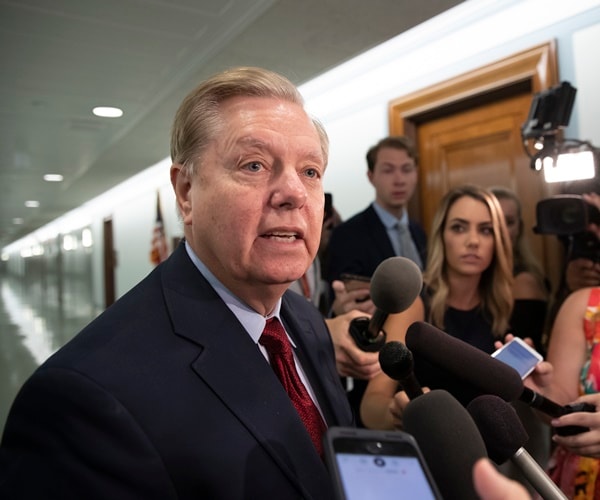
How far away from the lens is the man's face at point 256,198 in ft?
2.70

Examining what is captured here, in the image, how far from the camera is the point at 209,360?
2.51 feet

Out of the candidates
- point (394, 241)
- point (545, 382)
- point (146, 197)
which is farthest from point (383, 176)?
point (146, 197)

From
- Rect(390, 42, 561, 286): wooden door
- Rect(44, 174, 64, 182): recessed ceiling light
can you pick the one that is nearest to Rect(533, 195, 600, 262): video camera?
Rect(390, 42, 561, 286): wooden door

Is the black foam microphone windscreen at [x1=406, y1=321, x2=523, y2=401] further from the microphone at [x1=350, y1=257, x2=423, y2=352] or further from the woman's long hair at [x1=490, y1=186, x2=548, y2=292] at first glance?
the woman's long hair at [x1=490, y1=186, x2=548, y2=292]

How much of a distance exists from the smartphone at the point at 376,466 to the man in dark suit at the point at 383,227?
5.16 feet

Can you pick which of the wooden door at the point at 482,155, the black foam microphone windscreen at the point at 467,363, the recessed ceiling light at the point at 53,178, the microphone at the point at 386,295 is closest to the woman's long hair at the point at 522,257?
the wooden door at the point at 482,155

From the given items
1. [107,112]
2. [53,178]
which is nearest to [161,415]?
[107,112]

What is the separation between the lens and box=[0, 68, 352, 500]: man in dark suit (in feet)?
2.06

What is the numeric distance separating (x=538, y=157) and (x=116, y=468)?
5.51 feet

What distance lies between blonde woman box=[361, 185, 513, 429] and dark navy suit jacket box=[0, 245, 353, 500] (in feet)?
2.48

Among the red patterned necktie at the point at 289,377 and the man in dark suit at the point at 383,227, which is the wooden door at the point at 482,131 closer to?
the man in dark suit at the point at 383,227

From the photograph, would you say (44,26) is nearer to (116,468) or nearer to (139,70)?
(139,70)

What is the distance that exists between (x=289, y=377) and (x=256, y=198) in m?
0.33

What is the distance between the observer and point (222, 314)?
0.84 meters
